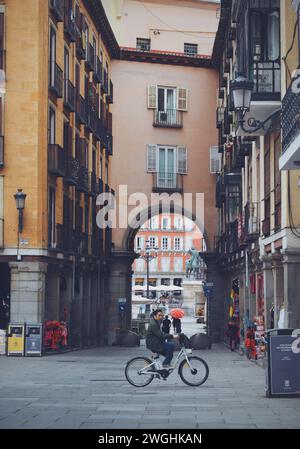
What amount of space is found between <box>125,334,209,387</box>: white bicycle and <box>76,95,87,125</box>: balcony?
2187cm

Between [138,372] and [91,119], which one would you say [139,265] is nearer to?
[91,119]

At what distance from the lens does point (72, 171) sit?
117 feet

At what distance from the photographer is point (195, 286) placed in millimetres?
104500

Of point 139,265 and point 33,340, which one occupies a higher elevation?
point 139,265

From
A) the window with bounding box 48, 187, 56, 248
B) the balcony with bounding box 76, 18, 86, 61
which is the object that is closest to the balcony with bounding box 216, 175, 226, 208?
the balcony with bounding box 76, 18, 86, 61

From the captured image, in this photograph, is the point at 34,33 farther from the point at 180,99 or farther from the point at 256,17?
the point at 180,99

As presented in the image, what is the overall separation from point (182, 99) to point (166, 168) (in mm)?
4079

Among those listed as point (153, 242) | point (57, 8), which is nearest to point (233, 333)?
point (57, 8)

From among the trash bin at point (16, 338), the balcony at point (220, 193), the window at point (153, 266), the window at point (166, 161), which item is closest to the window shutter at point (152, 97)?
the window at point (166, 161)

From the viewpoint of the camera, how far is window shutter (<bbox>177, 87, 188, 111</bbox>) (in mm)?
50375

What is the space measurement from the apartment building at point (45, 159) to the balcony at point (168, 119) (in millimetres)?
9178

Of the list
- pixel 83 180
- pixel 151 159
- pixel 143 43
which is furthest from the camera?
pixel 143 43

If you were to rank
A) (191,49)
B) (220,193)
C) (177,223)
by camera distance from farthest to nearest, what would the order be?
(177,223) < (191,49) < (220,193)

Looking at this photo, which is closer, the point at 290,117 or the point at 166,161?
the point at 290,117
